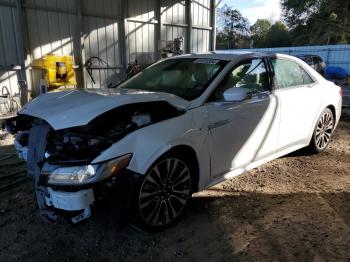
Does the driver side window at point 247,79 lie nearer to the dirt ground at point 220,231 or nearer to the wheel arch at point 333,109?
the dirt ground at point 220,231

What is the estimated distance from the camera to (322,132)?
5.08 meters

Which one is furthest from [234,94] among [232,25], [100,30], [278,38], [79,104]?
[232,25]

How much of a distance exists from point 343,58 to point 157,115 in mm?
25084

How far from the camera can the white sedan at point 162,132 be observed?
8.55 ft

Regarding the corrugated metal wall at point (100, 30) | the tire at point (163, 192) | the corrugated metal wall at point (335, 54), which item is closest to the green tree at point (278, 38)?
the corrugated metal wall at point (335, 54)

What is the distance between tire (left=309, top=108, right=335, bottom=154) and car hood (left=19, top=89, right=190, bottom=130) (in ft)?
8.65

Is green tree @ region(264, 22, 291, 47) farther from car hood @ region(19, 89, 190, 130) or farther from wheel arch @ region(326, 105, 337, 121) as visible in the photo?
car hood @ region(19, 89, 190, 130)

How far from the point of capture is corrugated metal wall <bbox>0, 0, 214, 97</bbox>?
27.3ft

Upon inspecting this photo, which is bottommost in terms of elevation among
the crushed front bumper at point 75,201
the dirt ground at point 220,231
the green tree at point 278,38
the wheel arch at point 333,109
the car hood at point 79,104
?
the dirt ground at point 220,231

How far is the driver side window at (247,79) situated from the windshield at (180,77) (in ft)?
0.45

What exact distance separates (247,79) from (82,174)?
2.20 m

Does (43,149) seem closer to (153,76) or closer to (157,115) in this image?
(157,115)

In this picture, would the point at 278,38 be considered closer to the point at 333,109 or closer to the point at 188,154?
the point at 333,109

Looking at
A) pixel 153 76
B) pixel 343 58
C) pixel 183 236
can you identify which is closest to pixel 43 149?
pixel 183 236
